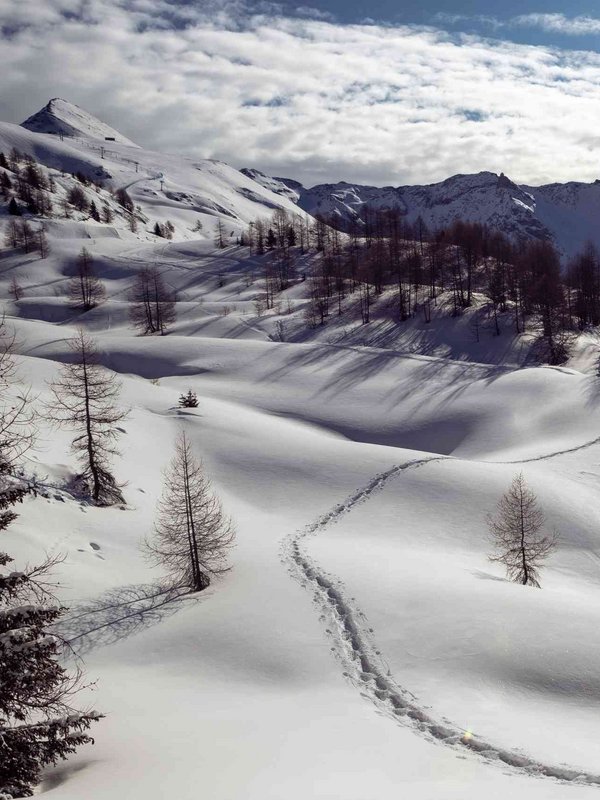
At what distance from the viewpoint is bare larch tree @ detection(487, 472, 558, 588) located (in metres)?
26.5

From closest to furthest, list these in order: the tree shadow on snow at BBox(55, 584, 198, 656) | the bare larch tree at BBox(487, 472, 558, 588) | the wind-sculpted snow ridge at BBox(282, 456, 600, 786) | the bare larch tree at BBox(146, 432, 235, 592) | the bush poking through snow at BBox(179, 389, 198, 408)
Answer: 1. the wind-sculpted snow ridge at BBox(282, 456, 600, 786)
2. the tree shadow on snow at BBox(55, 584, 198, 656)
3. the bare larch tree at BBox(146, 432, 235, 592)
4. the bare larch tree at BBox(487, 472, 558, 588)
5. the bush poking through snow at BBox(179, 389, 198, 408)

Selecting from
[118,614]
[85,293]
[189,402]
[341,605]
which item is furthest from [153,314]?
[341,605]

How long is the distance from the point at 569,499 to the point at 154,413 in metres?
32.2

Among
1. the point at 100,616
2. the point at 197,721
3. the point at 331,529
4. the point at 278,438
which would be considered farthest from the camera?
the point at 278,438

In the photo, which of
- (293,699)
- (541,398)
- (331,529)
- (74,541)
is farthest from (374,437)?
(293,699)

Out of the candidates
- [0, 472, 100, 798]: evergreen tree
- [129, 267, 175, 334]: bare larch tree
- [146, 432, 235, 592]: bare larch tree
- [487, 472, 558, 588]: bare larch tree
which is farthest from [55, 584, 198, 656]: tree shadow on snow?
[129, 267, 175, 334]: bare larch tree

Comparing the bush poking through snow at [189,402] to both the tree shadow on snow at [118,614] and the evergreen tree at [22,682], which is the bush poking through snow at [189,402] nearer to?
the tree shadow on snow at [118,614]

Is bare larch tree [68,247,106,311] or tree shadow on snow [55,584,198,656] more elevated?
bare larch tree [68,247,106,311]

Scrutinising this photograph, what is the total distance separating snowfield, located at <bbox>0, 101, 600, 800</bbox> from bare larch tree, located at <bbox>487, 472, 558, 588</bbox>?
82 centimetres

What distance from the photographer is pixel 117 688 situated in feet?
52.7

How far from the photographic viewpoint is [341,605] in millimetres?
21188

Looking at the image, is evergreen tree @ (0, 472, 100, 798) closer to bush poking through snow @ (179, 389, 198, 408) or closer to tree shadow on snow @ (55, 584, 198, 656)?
tree shadow on snow @ (55, 584, 198, 656)

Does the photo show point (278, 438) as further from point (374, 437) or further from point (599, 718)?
point (599, 718)

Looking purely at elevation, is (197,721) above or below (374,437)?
above
